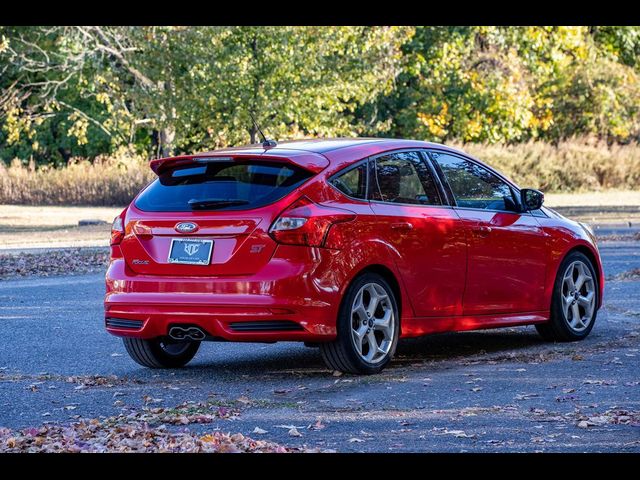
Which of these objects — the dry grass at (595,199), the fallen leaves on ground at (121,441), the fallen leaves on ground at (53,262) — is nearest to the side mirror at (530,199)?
the fallen leaves on ground at (121,441)

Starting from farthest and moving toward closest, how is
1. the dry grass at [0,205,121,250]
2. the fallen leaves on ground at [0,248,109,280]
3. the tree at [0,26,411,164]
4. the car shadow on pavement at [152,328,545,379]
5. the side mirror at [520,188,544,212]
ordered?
the tree at [0,26,411,164], the dry grass at [0,205,121,250], the fallen leaves on ground at [0,248,109,280], the side mirror at [520,188,544,212], the car shadow on pavement at [152,328,545,379]

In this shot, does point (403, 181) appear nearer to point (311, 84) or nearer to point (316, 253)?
point (316, 253)

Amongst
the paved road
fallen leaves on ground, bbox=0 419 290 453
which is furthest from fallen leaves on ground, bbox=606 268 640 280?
fallen leaves on ground, bbox=0 419 290 453

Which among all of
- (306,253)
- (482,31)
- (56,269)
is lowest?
(56,269)

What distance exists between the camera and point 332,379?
9422 millimetres

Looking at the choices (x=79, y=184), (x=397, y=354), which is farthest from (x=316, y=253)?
(x=79, y=184)

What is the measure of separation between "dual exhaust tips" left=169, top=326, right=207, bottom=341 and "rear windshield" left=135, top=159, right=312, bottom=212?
805 millimetres

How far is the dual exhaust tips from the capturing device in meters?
9.33

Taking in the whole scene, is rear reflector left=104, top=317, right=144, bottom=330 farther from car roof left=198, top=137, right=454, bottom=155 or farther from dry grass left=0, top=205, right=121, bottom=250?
dry grass left=0, top=205, right=121, bottom=250

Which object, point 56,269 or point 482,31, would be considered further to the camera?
point 482,31

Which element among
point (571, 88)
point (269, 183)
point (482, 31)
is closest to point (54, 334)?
point (269, 183)
